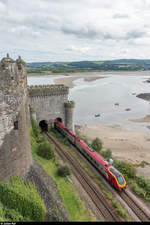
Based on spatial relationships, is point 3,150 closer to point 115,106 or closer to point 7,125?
point 7,125

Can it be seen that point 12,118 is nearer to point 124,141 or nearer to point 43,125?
A: point 43,125

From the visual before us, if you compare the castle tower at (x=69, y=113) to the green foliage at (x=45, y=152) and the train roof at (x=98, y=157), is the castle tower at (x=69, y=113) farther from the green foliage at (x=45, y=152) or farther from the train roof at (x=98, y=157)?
the green foliage at (x=45, y=152)

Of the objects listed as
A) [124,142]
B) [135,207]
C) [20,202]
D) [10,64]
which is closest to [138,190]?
[135,207]

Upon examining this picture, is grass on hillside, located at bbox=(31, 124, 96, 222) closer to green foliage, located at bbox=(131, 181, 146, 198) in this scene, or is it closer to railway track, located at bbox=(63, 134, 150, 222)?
railway track, located at bbox=(63, 134, 150, 222)

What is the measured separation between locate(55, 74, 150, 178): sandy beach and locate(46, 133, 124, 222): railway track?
11.2 meters

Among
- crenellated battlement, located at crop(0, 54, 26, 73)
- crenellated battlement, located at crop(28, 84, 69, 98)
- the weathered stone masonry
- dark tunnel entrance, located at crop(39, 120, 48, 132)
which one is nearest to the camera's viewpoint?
crenellated battlement, located at crop(0, 54, 26, 73)

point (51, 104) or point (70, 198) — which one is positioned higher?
point (51, 104)

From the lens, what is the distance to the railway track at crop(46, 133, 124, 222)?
48.2ft

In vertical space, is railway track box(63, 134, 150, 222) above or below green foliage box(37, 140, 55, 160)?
below

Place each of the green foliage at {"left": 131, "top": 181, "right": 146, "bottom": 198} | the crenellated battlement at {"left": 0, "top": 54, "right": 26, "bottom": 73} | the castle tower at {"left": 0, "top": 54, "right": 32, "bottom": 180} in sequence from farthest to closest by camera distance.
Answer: the green foliage at {"left": 131, "top": 181, "right": 146, "bottom": 198} < the castle tower at {"left": 0, "top": 54, "right": 32, "bottom": 180} < the crenellated battlement at {"left": 0, "top": 54, "right": 26, "bottom": 73}

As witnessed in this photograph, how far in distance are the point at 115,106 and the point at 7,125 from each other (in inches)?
2772

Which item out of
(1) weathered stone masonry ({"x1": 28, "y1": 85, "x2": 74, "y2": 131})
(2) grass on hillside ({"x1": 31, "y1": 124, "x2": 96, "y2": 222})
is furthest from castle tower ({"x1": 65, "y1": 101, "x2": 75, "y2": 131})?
(2) grass on hillside ({"x1": 31, "y1": 124, "x2": 96, "y2": 222})

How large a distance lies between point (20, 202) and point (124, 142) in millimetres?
32315

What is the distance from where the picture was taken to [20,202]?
12.0 meters
